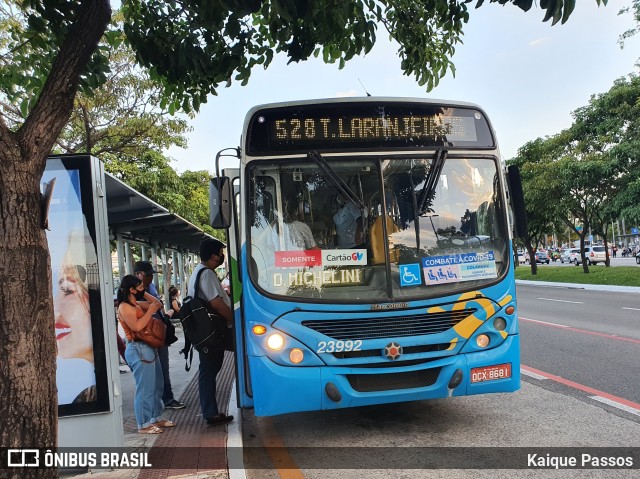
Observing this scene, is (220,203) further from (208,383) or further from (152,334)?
(208,383)

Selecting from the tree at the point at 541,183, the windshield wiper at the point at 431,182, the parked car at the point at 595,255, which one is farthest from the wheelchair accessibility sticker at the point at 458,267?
the parked car at the point at 595,255

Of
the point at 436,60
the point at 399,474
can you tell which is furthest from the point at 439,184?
the point at 399,474

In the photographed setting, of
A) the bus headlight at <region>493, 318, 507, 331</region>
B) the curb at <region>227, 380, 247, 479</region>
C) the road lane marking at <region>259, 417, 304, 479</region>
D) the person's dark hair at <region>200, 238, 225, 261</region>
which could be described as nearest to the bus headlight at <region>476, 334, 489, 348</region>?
the bus headlight at <region>493, 318, 507, 331</region>

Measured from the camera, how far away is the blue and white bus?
15.4 ft

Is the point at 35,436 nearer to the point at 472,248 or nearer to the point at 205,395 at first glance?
the point at 205,395

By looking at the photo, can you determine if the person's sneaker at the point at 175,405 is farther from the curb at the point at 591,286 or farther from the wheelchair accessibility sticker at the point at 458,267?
the curb at the point at 591,286

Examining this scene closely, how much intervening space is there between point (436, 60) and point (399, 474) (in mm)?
4058

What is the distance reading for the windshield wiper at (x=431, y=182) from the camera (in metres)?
5.02

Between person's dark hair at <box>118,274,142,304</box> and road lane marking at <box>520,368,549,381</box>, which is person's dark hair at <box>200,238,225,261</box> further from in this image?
road lane marking at <box>520,368,549,381</box>

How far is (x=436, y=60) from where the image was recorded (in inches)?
226

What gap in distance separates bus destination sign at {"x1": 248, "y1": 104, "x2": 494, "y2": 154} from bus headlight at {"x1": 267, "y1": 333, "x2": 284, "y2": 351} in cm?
166

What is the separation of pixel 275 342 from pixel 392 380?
42.3 inches

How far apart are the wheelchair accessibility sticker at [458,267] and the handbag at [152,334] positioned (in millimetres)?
2777

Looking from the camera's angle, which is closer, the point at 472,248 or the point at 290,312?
the point at 290,312
